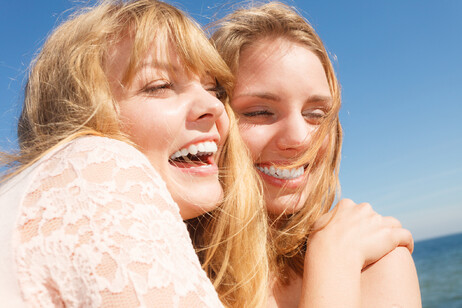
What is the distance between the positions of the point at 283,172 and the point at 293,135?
35 centimetres

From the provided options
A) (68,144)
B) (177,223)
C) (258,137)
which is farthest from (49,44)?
(177,223)

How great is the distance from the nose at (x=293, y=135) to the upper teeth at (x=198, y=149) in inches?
27.1

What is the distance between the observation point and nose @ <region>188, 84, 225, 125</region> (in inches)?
96.0

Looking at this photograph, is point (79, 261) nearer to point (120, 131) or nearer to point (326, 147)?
point (120, 131)

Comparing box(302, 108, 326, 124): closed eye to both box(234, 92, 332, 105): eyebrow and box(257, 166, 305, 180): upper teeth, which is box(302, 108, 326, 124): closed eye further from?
box(257, 166, 305, 180): upper teeth

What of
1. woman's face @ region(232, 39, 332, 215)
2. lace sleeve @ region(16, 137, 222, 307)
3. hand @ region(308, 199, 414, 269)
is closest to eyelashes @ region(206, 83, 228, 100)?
woman's face @ region(232, 39, 332, 215)

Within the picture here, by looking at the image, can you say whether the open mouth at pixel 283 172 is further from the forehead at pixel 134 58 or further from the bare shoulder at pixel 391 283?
the forehead at pixel 134 58

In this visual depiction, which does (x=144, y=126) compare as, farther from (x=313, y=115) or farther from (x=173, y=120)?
(x=313, y=115)

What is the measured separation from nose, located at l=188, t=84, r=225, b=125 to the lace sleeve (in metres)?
1.12

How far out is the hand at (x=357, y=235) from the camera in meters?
2.85

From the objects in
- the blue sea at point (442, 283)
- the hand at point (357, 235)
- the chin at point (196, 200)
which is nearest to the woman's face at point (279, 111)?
the hand at point (357, 235)

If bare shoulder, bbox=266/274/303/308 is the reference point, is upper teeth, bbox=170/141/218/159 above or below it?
above

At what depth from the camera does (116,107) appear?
232 centimetres

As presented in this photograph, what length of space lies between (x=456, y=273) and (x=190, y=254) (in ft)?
136
